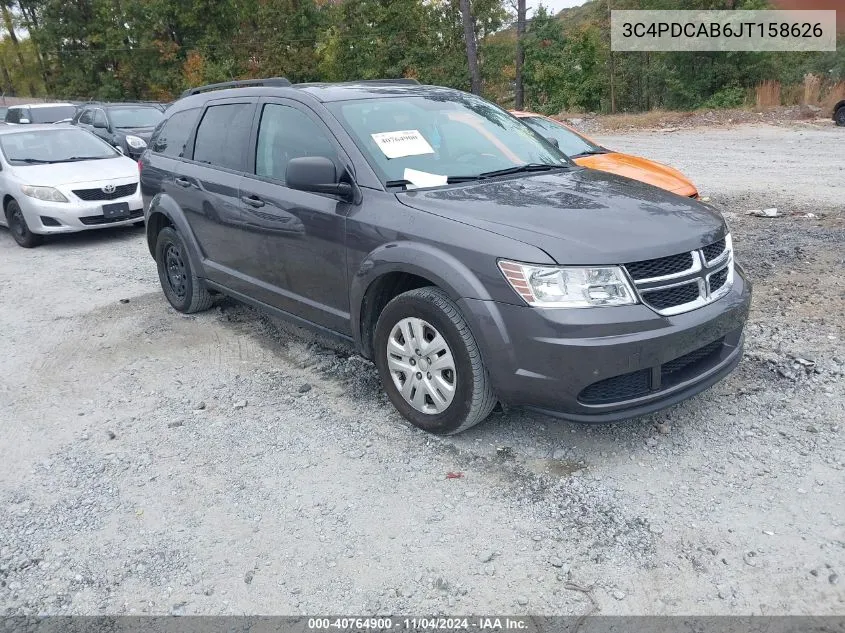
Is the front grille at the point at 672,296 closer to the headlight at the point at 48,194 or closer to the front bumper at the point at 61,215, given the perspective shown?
the front bumper at the point at 61,215

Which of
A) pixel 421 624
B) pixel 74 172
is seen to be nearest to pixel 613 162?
pixel 421 624

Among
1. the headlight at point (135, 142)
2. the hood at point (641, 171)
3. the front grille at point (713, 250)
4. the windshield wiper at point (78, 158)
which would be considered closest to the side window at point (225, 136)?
the front grille at point (713, 250)

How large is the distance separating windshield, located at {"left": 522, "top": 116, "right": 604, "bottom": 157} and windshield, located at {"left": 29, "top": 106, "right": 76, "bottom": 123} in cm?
1374

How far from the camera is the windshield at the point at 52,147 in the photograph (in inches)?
386

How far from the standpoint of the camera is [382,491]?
339 centimetres

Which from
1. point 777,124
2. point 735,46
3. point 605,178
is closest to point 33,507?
point 605,178

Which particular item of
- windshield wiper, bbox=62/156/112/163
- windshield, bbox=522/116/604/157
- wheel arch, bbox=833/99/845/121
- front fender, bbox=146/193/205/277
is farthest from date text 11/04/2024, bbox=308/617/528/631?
wheel arch, bbox=833/99/845/121

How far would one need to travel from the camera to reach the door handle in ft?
15.2

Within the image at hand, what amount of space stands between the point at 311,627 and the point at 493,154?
3000 mm

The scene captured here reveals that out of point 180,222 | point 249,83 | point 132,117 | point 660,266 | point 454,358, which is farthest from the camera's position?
point 132,117

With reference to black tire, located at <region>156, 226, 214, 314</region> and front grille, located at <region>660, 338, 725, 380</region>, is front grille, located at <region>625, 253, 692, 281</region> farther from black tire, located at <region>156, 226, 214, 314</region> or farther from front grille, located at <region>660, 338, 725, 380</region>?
black tire, located at <region>156, 226, 214, 314</region>

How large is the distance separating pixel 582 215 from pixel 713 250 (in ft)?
2.39

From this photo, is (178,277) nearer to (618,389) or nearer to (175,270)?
(175,270)

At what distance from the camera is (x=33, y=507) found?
3.41 m
